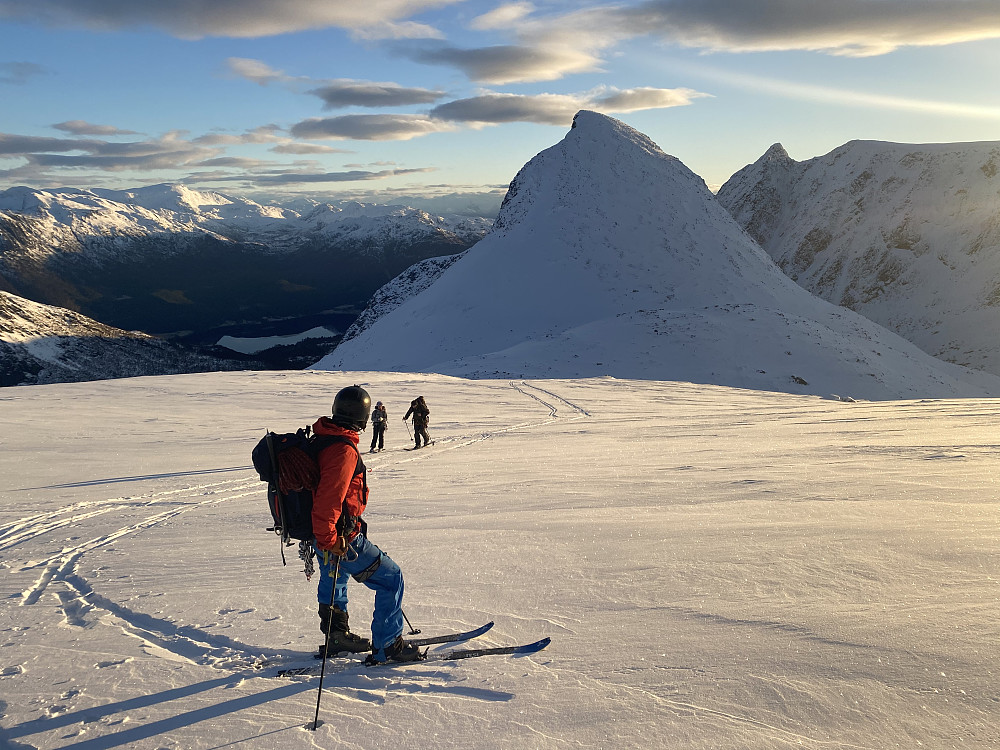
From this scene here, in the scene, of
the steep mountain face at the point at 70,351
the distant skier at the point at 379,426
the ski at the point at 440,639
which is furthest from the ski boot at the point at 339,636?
the steep mountain face at the point at 70,351

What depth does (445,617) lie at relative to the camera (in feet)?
18.7

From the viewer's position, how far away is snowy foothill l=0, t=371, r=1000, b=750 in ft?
13.2

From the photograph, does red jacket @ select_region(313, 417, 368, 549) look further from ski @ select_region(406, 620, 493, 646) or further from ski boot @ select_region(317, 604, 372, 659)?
ski @ select_region(406, 620, 493, 646)

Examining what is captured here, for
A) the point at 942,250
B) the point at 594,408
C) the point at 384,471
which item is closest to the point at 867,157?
the point at 942,250

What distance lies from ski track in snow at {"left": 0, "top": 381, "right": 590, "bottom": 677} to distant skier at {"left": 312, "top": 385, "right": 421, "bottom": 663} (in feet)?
1.74

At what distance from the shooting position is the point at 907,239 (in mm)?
140625

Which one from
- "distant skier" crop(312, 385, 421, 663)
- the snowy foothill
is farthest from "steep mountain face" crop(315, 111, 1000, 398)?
"distant skier" crop(312, 385, 421, 663)

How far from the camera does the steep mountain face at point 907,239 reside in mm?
121625

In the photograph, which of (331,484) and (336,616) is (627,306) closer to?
(336,616)

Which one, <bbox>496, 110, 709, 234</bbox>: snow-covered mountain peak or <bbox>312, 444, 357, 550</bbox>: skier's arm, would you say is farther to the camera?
<bbox>496, 110, 709, 234</bbox>: snow-covered mountain peak

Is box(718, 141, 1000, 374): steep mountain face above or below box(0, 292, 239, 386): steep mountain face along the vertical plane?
above

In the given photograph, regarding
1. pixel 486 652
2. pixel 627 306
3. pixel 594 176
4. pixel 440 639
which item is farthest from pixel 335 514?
pixel 594 176

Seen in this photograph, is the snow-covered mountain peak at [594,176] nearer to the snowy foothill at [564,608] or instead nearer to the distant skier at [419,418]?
the distant skier at [419,418]

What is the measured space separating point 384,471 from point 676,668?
403 inches
